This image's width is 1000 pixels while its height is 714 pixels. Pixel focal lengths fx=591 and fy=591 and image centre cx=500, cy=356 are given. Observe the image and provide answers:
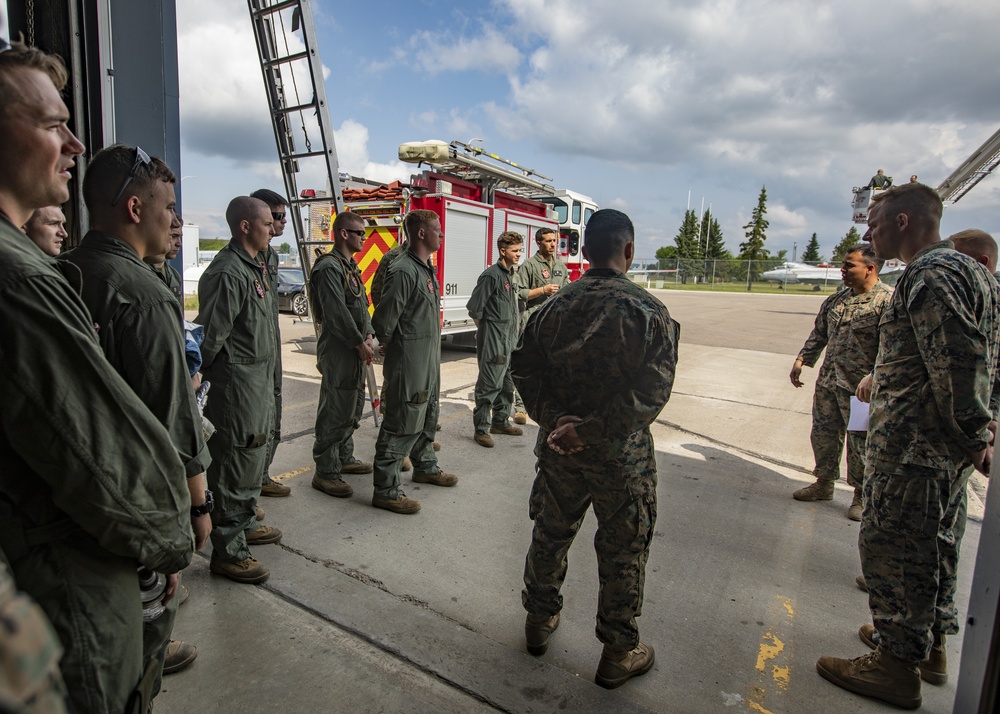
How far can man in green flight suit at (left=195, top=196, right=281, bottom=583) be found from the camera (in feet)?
9.81

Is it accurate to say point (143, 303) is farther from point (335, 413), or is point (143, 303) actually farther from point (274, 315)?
point (335, 413)

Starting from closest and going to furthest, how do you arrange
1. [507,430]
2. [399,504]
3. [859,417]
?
[859,417] < [399,504] < [507,430]

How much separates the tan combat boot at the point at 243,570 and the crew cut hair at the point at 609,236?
2287mm

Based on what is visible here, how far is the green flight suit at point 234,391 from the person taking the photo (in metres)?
2.99

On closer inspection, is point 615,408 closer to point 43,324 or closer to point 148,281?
point 148,281

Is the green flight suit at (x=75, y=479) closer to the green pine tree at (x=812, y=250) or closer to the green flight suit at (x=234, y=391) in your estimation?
the green flight suit at (x=234, y=391)

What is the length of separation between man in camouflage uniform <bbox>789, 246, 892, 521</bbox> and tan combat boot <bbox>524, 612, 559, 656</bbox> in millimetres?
2681

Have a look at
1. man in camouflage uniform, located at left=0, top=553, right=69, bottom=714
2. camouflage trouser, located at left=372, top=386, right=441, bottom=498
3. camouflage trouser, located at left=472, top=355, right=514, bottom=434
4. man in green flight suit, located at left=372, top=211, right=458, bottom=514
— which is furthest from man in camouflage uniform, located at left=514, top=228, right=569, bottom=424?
man in camouflage uniform, located at left=0, top=553, right=69, bottom=714

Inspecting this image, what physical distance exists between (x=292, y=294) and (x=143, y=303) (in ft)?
50.9

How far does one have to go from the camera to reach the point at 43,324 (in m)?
1.08

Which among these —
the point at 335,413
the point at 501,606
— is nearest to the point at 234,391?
the point at 335,413

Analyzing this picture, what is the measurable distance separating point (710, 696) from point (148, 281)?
251cm

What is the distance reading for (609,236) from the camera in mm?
2436

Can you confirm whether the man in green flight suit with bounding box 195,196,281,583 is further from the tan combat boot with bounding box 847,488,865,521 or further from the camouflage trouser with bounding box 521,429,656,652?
the tan combat boot with bounding box 847,488,865,521
